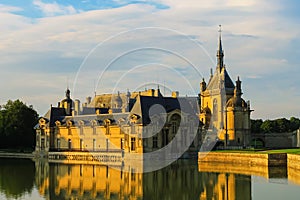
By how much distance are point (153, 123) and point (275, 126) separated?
47.6 meters

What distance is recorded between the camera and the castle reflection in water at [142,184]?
1228 inches

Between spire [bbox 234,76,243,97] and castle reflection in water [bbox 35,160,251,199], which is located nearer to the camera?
castle reflection in water [bbox 35,160,251,199]

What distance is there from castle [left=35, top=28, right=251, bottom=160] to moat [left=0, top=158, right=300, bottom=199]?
13224 millimetres

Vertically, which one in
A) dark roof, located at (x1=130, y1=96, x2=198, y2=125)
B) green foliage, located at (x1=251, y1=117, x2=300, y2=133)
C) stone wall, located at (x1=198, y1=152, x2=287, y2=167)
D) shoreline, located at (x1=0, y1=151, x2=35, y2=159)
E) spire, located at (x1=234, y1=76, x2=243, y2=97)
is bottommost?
shoreline, located at (x1=0, y1=151, x2=35, y2=159)

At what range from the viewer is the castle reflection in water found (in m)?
31.2

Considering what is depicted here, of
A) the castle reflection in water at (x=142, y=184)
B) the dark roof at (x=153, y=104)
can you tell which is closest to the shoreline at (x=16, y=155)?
the dark roof at (x=153, y=104)

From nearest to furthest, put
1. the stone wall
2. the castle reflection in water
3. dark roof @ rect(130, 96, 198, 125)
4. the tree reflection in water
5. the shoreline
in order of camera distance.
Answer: the castle reflection in water, the tree reflection in water, the stone wall, dark roof @ rect(130, 96, 198, 125), the shoreline

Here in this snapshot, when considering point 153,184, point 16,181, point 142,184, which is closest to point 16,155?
point 16,181

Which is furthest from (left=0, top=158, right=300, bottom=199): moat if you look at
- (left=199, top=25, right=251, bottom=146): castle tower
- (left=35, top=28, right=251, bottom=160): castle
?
(left=199, top=25, right=251, bottom=146): castle tower

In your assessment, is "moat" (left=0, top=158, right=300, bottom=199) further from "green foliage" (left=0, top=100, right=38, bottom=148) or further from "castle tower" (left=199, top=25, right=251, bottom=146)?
"green foliage" (left=0, top=100, right=38, bottom=148)

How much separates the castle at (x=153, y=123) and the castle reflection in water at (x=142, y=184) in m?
13.7

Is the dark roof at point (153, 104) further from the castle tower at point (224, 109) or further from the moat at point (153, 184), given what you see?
the moat at point (153, 184)

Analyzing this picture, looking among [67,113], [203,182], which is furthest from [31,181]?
[67,113]

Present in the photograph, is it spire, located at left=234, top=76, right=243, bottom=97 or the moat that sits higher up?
spire, located at left=234, top=76, right=243, bottom=97
